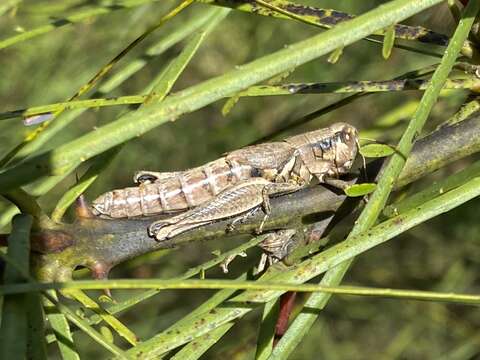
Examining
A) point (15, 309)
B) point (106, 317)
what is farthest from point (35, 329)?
point (106, 317)

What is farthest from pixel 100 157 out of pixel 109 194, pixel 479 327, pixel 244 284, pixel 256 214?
pixel 479 327

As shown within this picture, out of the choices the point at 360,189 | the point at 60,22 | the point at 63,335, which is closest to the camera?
the point at 63,335

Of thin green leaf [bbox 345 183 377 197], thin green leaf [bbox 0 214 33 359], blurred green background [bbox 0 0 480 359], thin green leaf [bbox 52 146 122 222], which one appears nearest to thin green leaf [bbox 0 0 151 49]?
thin green leaf [bbox 52 146 122 222]

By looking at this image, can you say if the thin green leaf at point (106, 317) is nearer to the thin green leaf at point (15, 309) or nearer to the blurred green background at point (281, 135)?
the thin green leaf at point (15, 309)

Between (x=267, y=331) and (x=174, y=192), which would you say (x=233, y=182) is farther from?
(x=267, y=331)

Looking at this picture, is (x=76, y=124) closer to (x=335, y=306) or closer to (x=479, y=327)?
(x=335, y=306)

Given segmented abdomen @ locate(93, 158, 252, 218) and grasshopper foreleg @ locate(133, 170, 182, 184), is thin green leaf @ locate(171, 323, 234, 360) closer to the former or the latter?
segmented abdomen @ locate(93, 158, 252, 218)
